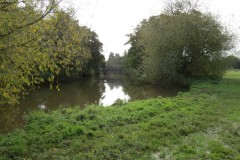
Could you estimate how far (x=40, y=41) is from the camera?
261 inches

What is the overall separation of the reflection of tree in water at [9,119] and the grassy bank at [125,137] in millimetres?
811

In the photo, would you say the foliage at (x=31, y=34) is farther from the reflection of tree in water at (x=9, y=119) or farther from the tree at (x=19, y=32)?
the reflection of tree in water at (x=9, y=119)

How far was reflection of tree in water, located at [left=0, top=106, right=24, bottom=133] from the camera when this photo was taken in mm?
11255

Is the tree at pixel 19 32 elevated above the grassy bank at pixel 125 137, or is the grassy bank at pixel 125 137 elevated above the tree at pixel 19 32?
the tree at pixel 19 32

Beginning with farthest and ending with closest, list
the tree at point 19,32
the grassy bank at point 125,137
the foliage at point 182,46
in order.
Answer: the foliage at point 182,46 < the grassy bank at point 125,137 < the tree at point 19,32

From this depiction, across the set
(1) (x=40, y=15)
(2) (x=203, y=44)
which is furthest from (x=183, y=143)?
(2) (x=203, y=44)

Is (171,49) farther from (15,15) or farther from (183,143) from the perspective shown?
(15,15)

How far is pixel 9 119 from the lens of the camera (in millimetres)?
12922

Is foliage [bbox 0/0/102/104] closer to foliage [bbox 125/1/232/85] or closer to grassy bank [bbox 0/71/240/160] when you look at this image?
grassy bank [bbox 0/71/240/160]

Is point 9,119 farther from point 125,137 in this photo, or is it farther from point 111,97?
point 111,97

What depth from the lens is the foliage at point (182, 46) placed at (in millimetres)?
29672

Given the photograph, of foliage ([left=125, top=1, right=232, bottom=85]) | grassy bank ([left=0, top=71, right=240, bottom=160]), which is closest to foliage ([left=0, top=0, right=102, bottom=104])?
grassy bank ([left=0, top=71, right=240, bottom=160])

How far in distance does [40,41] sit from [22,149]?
11.1 ft

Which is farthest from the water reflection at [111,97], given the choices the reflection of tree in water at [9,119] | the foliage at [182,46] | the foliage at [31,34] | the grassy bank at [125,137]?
the foliage at [31,34]
